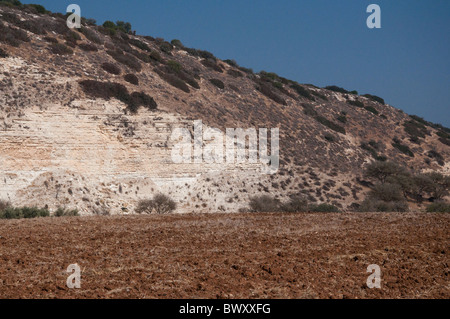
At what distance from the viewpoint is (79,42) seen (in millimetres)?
32469

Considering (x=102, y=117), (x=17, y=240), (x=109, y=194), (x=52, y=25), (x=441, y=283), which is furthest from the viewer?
(x=52, y=25)

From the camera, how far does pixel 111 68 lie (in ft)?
100

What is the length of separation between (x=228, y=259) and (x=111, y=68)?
26.2 m

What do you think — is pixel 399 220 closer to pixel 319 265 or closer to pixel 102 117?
pixel 319 265

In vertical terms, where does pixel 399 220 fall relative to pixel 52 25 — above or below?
below

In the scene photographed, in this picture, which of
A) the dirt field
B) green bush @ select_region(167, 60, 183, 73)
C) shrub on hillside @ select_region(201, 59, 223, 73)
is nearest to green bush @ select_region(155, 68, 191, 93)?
green bush @ select_region(167, 60, 183, 73)

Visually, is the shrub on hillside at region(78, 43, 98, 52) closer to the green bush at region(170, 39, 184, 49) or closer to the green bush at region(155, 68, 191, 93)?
the green bush at region(155, 68, 191, 93)

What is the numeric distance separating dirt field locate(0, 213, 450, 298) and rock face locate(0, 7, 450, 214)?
10.9 metres

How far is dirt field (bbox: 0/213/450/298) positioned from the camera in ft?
18.8

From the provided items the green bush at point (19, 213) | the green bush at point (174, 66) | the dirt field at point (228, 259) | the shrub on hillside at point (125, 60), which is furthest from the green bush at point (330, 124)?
the green bush at point (19, 213)

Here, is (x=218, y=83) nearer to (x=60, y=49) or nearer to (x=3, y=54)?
(x=60, y=49)

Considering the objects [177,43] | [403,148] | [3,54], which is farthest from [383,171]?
[3,54]
